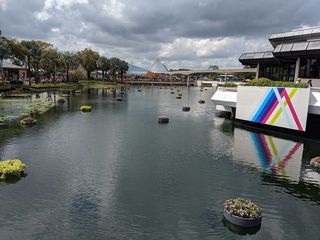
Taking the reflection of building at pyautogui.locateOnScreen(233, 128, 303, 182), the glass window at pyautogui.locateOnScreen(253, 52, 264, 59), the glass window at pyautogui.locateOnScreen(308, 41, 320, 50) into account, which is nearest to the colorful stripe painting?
the reflection of building at pyautogui.locateOnScreen(233, 128, 303, 182)

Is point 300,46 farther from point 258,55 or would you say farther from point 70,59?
point 70,59

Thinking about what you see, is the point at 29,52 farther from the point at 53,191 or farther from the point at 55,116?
the point at 53,191

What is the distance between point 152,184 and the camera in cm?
2561

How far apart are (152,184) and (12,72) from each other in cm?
13628

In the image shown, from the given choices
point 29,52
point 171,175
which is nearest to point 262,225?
point 171,175

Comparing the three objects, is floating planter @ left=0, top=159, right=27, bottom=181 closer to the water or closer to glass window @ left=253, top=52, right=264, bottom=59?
the water

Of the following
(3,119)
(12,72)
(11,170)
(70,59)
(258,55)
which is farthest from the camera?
(70,59)

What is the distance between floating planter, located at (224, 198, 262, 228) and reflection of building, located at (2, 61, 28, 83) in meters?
126

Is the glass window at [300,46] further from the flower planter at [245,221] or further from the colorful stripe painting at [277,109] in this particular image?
the flower planter at [245,221]

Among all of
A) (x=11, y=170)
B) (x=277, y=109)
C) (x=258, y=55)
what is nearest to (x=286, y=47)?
(x=277, y=109)

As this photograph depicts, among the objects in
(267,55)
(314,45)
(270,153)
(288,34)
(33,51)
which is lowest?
(270,153)

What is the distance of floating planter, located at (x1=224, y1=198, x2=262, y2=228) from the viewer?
18.5 m

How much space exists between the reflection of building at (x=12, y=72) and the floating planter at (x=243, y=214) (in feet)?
415

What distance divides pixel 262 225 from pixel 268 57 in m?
55.8
